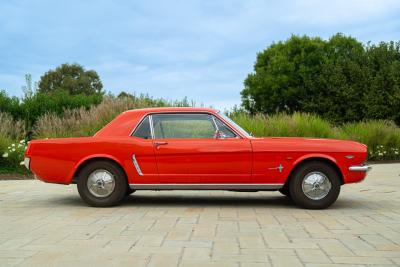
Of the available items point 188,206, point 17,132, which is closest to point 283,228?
point 188,206

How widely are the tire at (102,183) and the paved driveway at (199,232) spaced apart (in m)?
0.17

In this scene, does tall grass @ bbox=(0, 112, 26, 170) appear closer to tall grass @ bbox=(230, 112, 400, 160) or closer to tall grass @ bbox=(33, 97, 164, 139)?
tall grass @ bbox=(33, 97, 164, 139)

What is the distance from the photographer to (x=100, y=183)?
7816 mm

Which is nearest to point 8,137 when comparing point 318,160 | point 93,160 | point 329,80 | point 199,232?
point 93,160

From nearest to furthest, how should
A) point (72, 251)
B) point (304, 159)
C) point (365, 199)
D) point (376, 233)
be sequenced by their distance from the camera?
1. point (72, 251)
2. point (376, 233)
3. point (304, 159)
4. point (365, 199)

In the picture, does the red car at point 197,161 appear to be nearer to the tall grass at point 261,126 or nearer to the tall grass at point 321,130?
the tall grass at point 261,126

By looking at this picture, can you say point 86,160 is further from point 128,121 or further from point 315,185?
point 315,185

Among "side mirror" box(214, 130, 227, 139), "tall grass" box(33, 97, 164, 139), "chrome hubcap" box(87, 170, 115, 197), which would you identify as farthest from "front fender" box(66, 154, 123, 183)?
"tall grass" box(33, 97, 164, 139)

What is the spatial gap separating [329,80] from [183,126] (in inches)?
1161

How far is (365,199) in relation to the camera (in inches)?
351

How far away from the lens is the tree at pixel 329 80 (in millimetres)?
31266

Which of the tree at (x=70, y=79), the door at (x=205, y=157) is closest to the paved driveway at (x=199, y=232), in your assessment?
the door at (x=205, y=157)

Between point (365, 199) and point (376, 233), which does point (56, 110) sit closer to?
point (365, 199)

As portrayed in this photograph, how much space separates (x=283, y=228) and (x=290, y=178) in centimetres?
169
